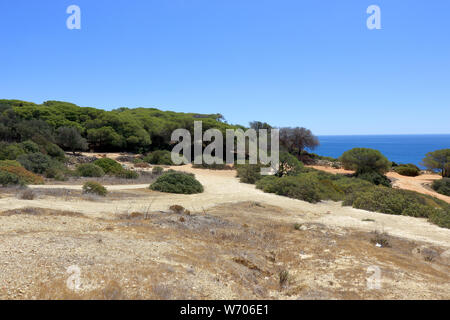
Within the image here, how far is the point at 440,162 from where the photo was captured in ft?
103

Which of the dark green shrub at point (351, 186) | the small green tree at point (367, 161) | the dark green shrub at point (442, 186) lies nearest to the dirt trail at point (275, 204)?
the dark green shrub at point (351, 186)

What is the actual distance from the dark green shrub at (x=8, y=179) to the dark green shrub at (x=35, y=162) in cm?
495

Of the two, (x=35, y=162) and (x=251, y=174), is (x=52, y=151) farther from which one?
(x=251, y=174)

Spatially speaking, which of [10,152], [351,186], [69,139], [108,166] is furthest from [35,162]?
[351,186]

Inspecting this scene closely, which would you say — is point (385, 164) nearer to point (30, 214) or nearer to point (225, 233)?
point (225, 233)

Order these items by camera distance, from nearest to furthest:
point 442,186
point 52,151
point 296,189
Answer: point 296,189, point 442,186, point 52,151

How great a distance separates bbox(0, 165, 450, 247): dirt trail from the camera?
31.0 ft

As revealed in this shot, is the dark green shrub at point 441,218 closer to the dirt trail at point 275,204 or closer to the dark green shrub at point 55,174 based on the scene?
the dirt trail at point 275,204

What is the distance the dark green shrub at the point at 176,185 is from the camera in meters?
15.9

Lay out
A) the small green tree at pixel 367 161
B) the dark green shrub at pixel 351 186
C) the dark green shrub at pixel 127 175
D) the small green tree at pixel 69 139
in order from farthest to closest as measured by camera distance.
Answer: the small green tree at pixel 69 139 < the small green tree at pixel 367 161 < the dark green shrub at pixel 127 175 < the dark green shrub at pixel 351 186

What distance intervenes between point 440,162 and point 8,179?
35.1m

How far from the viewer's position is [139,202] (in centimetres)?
1235
